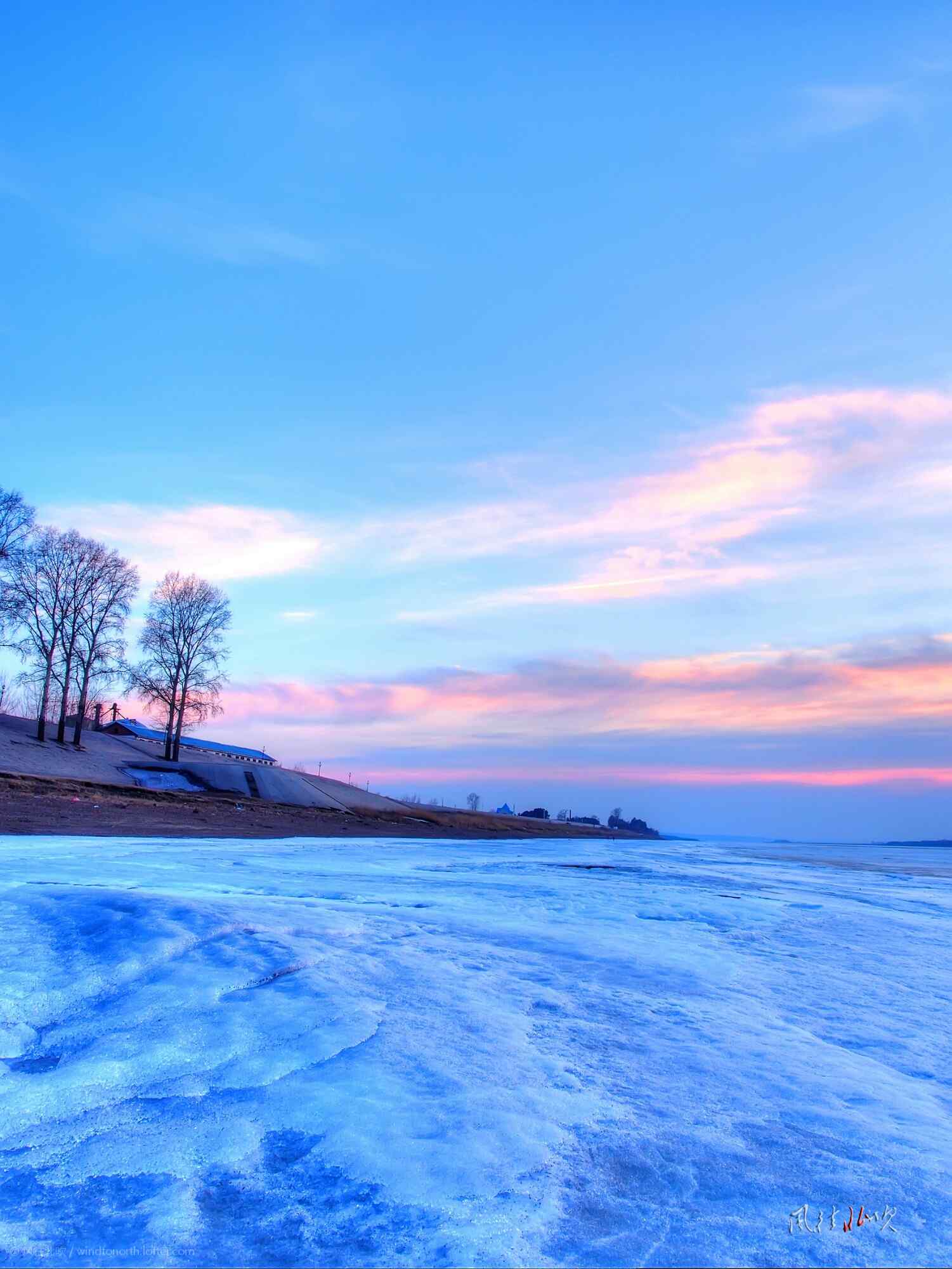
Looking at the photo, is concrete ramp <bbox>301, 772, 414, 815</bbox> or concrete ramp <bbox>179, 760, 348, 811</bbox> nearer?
concrete ramp <bbox>179, 760, 348, 811</bbox>

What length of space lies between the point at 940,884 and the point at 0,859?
13823mm

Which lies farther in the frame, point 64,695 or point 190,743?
point 190,743

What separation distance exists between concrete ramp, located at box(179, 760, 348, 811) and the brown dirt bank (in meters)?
1.37

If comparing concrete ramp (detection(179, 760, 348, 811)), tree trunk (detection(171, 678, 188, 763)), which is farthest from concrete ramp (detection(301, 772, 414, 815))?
tree trunk (detection(171, 678, 188, 763))

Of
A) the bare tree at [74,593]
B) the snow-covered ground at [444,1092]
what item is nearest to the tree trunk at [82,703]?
the bare tree at [74,593]

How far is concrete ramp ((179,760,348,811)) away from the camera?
101 feet

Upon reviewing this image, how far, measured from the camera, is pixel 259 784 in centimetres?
3183

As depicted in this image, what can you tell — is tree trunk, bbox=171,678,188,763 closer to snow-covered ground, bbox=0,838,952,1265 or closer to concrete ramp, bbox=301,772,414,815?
concrete ramp, bbox=301,772,414,815

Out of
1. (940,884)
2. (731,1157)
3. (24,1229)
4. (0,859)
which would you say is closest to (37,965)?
(24,1229)

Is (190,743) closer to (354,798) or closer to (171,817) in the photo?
(354,798)

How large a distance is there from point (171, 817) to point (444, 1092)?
17.8m

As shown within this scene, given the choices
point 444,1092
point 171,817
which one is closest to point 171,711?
point 171,817

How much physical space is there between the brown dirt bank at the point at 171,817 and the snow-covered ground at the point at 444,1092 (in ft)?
31.3

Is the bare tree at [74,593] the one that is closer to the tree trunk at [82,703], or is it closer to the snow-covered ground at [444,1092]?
the tree trunk at [82,703]
